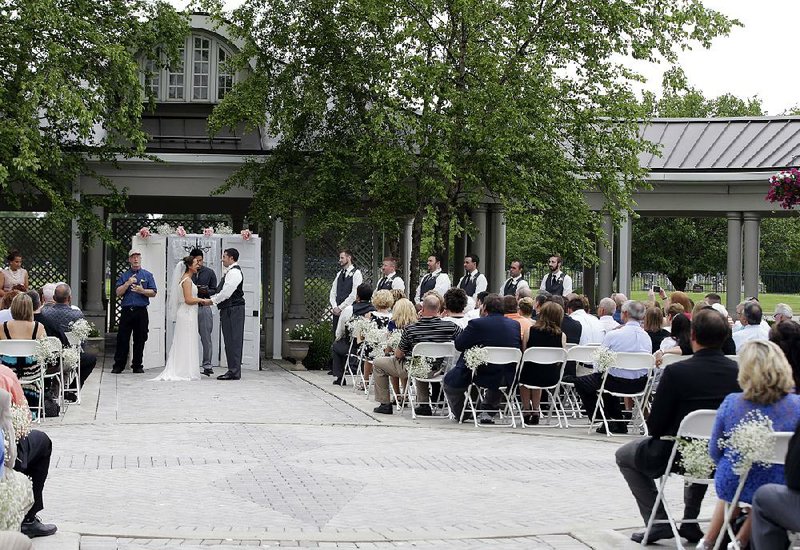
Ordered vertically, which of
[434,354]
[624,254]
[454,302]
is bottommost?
[434,354]

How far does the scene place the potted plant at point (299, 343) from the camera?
23.1 metres

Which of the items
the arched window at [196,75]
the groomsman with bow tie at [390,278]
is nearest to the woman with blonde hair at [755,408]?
the groomsman with bow tie at [390,278]

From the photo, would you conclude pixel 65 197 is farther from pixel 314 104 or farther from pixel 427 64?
pixel 427 64

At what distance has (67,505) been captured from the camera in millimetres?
9125

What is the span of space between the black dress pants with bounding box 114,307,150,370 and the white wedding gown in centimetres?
98

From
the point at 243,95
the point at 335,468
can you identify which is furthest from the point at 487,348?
the point at 243,95

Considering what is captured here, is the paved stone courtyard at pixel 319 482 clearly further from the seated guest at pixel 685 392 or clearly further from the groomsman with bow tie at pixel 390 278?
the groomsman with bow tie at pixel 390 278

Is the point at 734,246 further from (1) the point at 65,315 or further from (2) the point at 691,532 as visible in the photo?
(2) the point at 691,532

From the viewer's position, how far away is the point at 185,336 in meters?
20.0

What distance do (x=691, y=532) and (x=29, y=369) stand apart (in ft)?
26.8

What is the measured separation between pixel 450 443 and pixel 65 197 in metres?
12.4

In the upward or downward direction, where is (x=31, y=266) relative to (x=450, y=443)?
upward

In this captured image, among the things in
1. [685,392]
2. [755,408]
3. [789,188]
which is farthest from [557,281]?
[755,408]

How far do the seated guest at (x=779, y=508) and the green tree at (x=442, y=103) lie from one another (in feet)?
49.2
